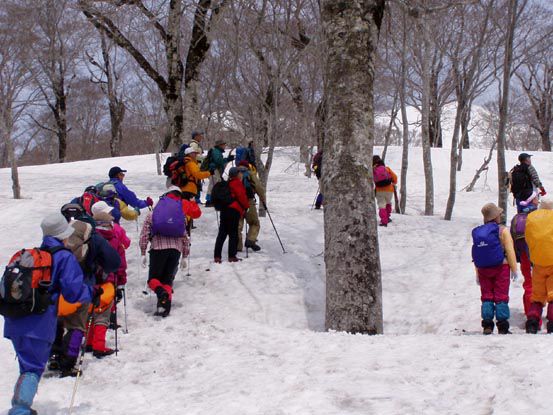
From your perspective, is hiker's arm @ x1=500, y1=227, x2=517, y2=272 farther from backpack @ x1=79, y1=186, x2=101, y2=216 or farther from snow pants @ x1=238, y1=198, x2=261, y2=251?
backpack @ x1=79, y1=186, x2=101, y2=216

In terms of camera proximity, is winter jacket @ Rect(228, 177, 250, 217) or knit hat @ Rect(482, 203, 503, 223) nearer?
knit hat @ Rect(482, 203, 503, 223)

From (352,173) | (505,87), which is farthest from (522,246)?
(505,87)

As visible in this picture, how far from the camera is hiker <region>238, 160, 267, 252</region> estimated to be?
29.5 ft

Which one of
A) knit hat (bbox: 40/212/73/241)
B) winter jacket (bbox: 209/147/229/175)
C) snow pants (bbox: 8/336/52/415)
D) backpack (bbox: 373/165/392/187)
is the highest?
winter jacket (bbox: 209/147/229/175)

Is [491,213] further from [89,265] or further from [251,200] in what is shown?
[89,265]

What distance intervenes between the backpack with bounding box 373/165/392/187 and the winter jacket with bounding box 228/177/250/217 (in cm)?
414

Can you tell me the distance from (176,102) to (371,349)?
31.4 feet

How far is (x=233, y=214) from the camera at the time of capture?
8.46 meters

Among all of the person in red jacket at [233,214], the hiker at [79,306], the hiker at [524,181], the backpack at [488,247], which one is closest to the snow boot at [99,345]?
the hiker at [79,306]

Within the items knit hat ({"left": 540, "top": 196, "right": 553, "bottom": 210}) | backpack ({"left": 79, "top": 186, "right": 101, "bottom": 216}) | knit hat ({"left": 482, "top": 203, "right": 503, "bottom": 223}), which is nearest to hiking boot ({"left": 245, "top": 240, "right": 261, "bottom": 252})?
backpack ({"left": 79, "top": 186, "right": 101, "bottom": 216})

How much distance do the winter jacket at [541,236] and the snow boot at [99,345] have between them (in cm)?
496

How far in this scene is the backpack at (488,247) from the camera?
6180 millimetres

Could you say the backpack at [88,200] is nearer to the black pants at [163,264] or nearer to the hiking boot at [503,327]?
the black pants at [163,264]

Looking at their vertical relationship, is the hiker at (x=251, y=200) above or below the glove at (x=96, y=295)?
above
